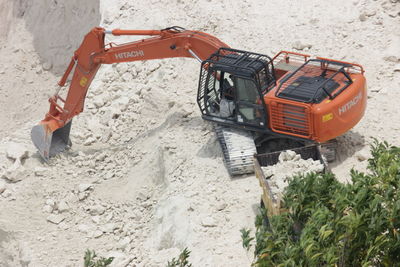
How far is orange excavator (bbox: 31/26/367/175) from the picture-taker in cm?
1352

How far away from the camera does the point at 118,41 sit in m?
19.8

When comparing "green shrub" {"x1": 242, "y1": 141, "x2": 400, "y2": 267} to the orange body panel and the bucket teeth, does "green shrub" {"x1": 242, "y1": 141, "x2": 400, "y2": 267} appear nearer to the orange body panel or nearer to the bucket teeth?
the orange body panel

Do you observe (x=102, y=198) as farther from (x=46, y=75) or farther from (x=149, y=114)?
(x=46, y=75)

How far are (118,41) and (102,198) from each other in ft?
19.4

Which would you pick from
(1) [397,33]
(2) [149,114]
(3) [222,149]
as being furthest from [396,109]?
(2) [149,114]

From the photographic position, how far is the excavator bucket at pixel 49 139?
1692 cm

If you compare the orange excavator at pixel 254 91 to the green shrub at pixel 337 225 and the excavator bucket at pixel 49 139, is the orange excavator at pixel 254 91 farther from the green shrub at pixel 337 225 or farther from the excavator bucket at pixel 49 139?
the green shrub at pixel 337 225

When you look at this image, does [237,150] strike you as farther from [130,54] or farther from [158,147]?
[130,54]

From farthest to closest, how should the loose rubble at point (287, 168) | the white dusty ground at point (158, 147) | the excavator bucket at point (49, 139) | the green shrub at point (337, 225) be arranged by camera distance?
the excavator bucket at point (49, 139), the white dusty ground at point (158, 147), the loose rubble at point (287, 168), the green shrub at point (337, 225)

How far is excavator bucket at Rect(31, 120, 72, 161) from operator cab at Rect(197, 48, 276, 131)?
415 centimetres

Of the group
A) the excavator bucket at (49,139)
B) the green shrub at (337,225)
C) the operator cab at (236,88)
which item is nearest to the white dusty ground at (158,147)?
the excavator bucket at (49,139)

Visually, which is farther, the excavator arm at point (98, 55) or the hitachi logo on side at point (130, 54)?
the hitachi logo on side at point (130, 54)

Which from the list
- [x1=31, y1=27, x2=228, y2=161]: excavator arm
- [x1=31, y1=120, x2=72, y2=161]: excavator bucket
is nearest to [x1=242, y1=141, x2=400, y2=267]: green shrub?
[x1=31, y1=27, x2=228, y2=161]: excavator arm

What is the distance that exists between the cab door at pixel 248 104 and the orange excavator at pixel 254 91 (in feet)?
0.07
